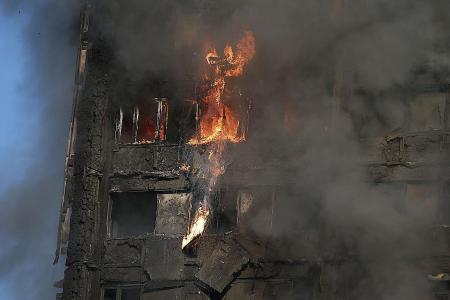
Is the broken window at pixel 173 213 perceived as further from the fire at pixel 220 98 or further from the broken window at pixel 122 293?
the broken window at pixel 122 293

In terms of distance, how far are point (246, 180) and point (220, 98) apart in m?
2.09

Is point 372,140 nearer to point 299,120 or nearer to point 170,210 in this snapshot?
point 299,120

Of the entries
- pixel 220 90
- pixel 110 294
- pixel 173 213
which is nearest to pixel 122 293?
pixel 110 294

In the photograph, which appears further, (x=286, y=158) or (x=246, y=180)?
(x=246, y=180)

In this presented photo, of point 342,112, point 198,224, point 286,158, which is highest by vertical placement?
point 342,112

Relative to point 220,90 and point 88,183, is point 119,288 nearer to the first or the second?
point 88,183

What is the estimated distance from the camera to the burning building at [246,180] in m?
13.0

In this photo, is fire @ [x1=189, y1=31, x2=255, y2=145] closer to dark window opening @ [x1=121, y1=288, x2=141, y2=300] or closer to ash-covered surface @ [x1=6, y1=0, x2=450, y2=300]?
ash-covered surface @ [x1=6, y1=0, x2=450, y2=300]

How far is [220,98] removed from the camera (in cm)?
1558

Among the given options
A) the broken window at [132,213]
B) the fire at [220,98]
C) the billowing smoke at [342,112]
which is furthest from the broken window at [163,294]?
the fire at [220,98]

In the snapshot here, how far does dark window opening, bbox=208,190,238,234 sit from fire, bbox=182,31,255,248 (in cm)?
85

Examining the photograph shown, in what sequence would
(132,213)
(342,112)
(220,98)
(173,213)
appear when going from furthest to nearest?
(132,213) → (220,98) → (173,213) → (342,112)

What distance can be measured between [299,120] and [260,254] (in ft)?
9.12

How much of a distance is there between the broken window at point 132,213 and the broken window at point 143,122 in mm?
1227
